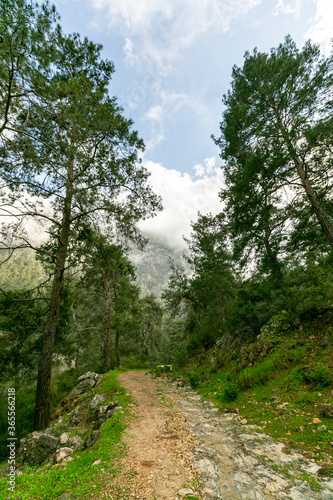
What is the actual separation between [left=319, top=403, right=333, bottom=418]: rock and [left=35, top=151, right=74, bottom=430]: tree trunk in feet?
26.2

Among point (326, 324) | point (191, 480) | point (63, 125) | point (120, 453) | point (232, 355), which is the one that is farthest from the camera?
point (232, 355)

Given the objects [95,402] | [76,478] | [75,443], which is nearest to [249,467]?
[76,478]

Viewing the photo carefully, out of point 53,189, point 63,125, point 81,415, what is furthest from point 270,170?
point 81,415

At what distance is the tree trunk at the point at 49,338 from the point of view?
6.71 m

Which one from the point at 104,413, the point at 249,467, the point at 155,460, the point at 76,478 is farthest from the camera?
the point at 104,413

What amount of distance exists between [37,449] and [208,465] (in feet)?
13.6

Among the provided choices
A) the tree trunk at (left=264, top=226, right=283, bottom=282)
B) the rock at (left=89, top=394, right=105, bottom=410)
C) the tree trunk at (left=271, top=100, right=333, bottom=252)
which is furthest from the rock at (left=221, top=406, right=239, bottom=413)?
the tree trunk at (left=271, top=100, right=333, bottom=252)

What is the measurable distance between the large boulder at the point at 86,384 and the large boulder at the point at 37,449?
223 inches

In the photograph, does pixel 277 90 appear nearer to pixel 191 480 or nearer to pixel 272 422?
pixel 272 422

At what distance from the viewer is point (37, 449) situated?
180 inches

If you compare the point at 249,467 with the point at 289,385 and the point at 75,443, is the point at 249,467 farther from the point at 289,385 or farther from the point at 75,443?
the point at 75,443

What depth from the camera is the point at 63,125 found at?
7.10 metres

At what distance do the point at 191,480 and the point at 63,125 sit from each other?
385 inches

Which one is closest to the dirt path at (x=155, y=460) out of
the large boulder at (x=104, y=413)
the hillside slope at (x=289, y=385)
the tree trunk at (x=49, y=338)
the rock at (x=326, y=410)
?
A: the large boulder at (x=104, y=413)
